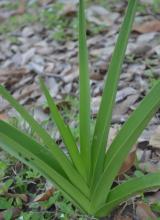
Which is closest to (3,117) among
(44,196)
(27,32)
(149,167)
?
(44,196)

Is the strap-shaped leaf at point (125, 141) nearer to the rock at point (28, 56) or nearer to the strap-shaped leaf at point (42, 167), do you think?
the strap-shaped leaf at point (42, 167)

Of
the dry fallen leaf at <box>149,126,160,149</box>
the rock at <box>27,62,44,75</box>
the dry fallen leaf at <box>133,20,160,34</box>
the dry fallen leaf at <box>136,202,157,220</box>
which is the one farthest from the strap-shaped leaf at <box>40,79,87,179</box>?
the dry fallen leaf at <box>133,20,160,34</box>

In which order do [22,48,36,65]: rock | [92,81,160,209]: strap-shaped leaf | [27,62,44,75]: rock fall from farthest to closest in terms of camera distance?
[22,48,36,65]: rock → [27,62,44,75]: rock → [92,81,160,209]: strap-shaped leaf

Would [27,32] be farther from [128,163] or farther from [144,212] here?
[144,212]

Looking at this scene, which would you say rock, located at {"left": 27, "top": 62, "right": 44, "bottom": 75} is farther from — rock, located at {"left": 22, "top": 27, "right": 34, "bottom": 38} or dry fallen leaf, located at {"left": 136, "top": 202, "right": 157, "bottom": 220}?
dry fallen leaf, located at {"left": 136, "top": 202, "right": 157, "bottom": 220}

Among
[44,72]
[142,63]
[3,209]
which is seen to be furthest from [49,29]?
[3,209]

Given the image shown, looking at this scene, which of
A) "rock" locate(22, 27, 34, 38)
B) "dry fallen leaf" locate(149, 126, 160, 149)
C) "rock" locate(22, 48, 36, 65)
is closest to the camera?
"dry fallen leaf" locate(149, 126, 160, 149)
